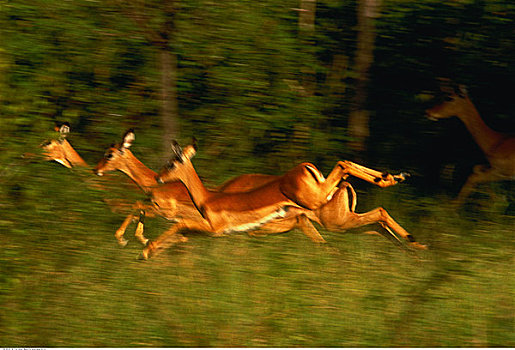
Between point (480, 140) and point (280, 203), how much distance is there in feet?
5.79

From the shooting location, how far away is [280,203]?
423 cm

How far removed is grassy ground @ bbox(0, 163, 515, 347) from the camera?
3857mm

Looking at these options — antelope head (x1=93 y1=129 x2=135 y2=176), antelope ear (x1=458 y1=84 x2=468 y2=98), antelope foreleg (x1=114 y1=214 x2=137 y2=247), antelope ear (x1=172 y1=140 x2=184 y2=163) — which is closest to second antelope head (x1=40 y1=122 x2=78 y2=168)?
antelope head (x1=93 y1=129 x2=135 y2=176)

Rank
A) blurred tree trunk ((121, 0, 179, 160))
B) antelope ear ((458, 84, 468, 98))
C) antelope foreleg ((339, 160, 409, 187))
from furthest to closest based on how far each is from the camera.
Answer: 1. antelope ear ((458, 84, 468, 98))
2. blurred tree trunk ((121, 0, 179, 160))
3. antelope foreleg ((339, 160, 409, 187))

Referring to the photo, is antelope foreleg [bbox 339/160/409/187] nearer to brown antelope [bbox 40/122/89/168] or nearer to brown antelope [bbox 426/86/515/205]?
brown antelope [bbox 426/86/515/205]

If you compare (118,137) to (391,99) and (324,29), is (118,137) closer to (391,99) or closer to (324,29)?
(324,29)

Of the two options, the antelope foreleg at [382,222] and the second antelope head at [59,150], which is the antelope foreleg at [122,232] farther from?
the antelope foreleg at [382,222]

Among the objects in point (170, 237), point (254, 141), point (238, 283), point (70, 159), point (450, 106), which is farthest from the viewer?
point (450, 106)

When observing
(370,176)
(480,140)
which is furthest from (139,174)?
(480,140)

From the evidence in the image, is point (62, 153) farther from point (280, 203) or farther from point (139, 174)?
point (280, 203)

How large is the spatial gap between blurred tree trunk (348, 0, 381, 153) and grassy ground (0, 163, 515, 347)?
511mm

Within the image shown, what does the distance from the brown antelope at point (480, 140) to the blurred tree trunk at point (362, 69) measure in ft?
1.60

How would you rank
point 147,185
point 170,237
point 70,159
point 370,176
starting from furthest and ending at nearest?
point 70,159
point 147,185
point 170,237
point 370,176

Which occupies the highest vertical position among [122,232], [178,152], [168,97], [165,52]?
[165,52]
